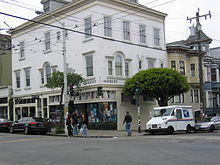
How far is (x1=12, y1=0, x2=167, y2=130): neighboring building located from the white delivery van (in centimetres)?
535

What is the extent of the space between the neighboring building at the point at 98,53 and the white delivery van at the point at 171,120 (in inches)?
210

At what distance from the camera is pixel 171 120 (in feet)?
75.6

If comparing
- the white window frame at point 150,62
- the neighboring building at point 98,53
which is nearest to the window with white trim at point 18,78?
the neighboring building at point 98,53

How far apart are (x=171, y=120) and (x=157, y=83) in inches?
188

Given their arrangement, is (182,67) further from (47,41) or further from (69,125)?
(69,125)

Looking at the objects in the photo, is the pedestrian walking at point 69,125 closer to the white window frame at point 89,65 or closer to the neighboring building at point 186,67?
the white window frame at point 89,65

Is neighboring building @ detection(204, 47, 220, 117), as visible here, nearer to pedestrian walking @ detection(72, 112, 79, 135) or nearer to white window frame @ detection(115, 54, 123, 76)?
white window frame @ detection(115, 54, 123, 76)

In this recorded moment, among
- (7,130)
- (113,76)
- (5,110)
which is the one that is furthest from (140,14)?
(5,110)

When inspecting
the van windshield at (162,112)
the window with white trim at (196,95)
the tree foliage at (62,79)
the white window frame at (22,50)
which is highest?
the white window frame at (22,50)

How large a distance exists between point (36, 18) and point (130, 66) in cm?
1183

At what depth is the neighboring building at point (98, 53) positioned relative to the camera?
28.4 m

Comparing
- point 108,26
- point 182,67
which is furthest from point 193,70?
point 108,26

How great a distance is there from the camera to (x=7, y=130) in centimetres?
2964

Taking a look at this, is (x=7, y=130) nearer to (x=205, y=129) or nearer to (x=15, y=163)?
(x=205, y=129)
